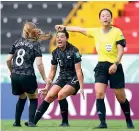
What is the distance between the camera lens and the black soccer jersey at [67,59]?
10.9 metres

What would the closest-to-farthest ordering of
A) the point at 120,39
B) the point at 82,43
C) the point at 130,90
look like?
the point at 120,39 → the point at 130,90 → the point at 82,43

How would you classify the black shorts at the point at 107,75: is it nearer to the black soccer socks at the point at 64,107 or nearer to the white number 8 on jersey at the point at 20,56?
the black soccer socks at the point at 64,107

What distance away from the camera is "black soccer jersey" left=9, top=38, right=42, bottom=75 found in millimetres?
10555

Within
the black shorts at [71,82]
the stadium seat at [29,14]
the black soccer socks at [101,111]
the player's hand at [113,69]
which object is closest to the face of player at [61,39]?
the black shorts at [71,82]

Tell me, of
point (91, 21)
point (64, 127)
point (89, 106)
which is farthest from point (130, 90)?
point (91, 21)

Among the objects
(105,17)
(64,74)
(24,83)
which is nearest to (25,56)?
(24,83)

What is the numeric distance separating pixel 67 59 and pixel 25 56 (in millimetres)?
747

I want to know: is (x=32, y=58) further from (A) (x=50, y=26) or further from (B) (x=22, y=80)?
(A) (x=50, y=26)

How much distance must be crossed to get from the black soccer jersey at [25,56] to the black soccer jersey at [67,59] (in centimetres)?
50

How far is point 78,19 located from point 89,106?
5909mm

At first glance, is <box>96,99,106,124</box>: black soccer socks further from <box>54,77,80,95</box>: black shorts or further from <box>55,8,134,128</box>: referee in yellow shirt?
<box>54,77,80,95</box>: black shorts

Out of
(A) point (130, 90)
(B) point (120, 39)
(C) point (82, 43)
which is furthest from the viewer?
(C) point (82, 43)

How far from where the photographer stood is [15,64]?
34.8 ft

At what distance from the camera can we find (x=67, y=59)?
10914 millimetres
